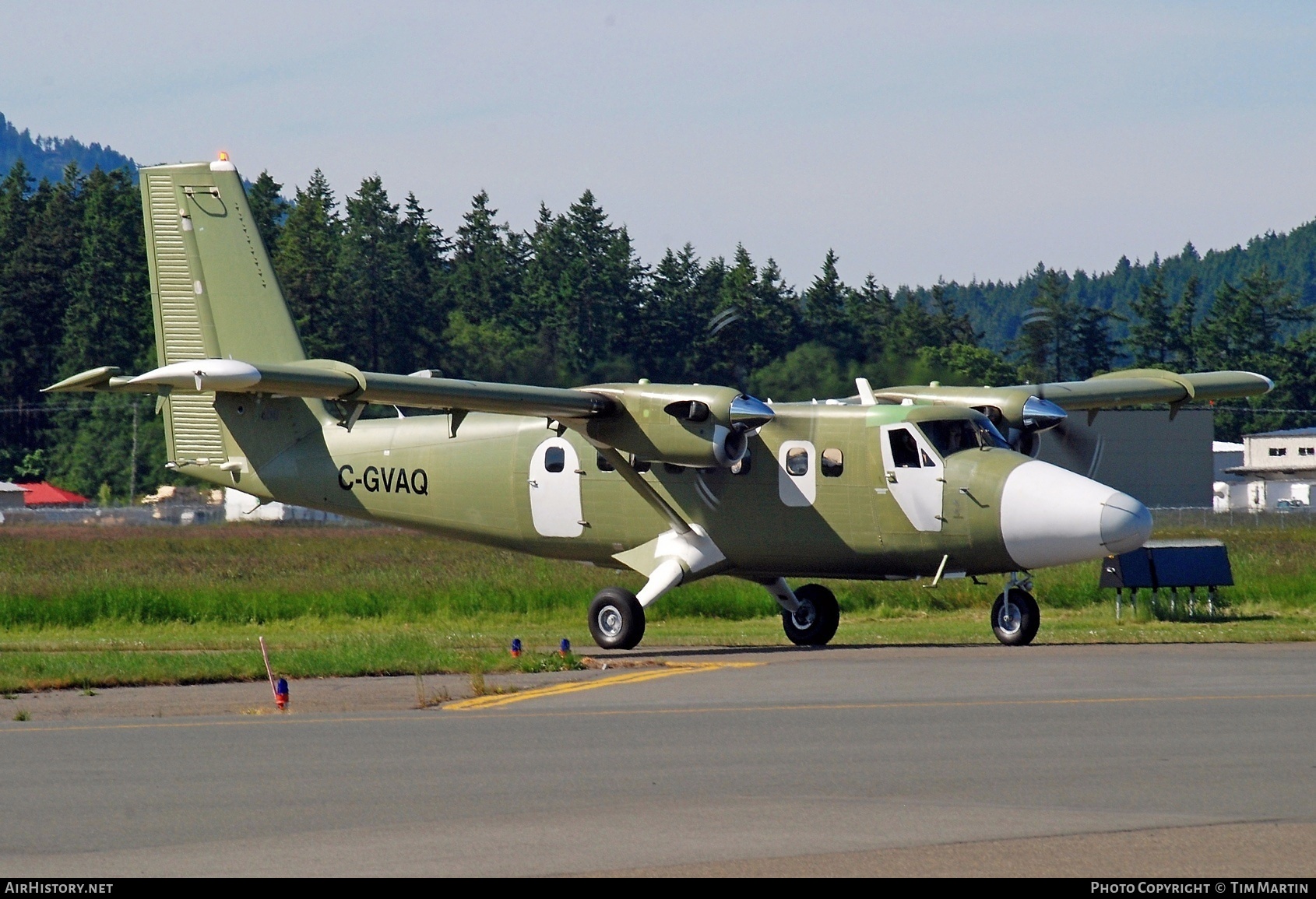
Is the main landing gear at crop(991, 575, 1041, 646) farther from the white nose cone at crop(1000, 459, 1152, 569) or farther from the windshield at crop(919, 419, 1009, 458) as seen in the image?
the windshield at crop(919, 419, 1009, 458)

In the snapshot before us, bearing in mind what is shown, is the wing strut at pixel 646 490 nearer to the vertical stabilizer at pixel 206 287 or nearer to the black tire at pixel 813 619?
the black tire at pixel 813 619

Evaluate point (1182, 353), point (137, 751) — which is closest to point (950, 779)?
point (137, 751)

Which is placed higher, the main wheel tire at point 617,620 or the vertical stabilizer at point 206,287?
the vertical stabilizer at point 206,287

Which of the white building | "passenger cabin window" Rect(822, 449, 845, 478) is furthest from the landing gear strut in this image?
the white building

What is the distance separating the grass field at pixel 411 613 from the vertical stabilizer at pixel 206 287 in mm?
3541

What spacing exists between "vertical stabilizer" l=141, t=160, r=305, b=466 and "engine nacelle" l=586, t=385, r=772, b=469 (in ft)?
21.4

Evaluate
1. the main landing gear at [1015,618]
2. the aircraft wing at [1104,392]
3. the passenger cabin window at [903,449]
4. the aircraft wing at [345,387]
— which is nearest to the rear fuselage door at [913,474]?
the passenger cabin window at [903,449]

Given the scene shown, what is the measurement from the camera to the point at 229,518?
239 ft

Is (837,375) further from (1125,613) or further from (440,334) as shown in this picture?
(440,334)

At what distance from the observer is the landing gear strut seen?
24.4 meters

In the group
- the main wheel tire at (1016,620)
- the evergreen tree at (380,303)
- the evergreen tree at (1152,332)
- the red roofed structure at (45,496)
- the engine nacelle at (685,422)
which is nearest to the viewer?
the engine nacelle at (685,422)

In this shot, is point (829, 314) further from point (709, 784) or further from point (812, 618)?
point (709, 784)

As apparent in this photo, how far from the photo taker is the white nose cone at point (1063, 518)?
838 inches

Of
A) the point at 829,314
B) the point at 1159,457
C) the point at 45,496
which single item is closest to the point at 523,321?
the point at 829,314
